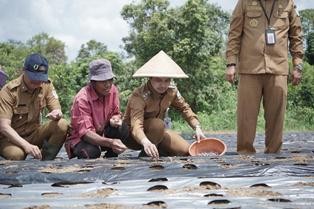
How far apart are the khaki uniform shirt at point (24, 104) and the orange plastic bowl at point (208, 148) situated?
92cm

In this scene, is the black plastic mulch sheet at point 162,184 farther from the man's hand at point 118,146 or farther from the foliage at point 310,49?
the foliage at point 310,49

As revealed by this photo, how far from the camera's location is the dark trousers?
3105 mm

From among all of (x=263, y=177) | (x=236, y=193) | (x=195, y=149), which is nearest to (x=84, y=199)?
(x=236, y=193)

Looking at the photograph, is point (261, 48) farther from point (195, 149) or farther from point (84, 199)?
point (84, 199)

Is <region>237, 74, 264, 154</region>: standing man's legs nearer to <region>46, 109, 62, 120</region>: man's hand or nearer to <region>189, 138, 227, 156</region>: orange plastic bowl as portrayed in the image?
<region>189, 138, 227, 156</region>: orange plastic bowl

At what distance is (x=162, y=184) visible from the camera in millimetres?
2059

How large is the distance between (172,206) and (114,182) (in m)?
0.61

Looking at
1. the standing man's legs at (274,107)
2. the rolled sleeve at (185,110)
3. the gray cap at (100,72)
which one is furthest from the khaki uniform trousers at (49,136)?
the standing man's legs at (274,107)

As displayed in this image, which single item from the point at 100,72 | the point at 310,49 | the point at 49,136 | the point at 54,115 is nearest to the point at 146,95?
the point at 100,72

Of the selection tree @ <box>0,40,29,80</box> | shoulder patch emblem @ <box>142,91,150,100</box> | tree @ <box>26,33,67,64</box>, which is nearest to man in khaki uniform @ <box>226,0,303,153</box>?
shoulder patch emblem @ <box>142,91,150,100</box>

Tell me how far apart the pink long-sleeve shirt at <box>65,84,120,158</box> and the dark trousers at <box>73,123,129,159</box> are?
36 millimetres

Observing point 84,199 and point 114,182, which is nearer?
point 84,199

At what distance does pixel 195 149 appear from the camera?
3.22 meters

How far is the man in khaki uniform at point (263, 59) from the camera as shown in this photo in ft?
10.5
